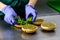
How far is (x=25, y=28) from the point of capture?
3.22 ft

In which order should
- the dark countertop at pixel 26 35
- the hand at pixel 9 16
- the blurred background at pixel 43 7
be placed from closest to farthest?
the dark countertop at pixel 26 35 < the hand at pixel 9 16 < the blurred background at pixel 43 7

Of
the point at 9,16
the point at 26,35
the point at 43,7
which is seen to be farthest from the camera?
the point at 43,7

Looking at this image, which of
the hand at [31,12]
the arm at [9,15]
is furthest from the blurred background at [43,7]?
the arm at [9,15]

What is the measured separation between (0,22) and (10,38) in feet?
0.99

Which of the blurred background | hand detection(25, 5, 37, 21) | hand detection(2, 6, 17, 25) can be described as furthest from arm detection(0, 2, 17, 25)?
the blurred background

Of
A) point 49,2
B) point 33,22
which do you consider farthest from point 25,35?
point 49,2

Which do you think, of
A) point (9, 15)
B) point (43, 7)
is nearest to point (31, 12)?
point (9, 15)

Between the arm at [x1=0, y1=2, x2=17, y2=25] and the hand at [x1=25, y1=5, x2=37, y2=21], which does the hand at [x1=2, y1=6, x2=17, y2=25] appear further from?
the hand at [x1=25, y1=5, x2=37, y2=21]

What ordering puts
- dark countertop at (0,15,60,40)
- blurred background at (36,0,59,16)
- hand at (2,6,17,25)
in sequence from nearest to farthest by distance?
dark countertop at (0,15,60,40) → hand at (2,6,17,25) → blurred background at (36,0,59,16)

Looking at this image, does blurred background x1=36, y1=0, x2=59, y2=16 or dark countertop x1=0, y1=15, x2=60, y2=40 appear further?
blurred background x1=36, y1=0, x2=59, y2=16

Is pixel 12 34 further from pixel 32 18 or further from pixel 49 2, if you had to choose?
pixel 49 2

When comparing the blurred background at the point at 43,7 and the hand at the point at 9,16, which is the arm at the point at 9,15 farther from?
the blurred background at the point at 43,7

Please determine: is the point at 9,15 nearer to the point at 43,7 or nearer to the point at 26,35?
the point at 26,35

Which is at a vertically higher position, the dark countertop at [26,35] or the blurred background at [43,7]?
the dark countertop at [26,35]
